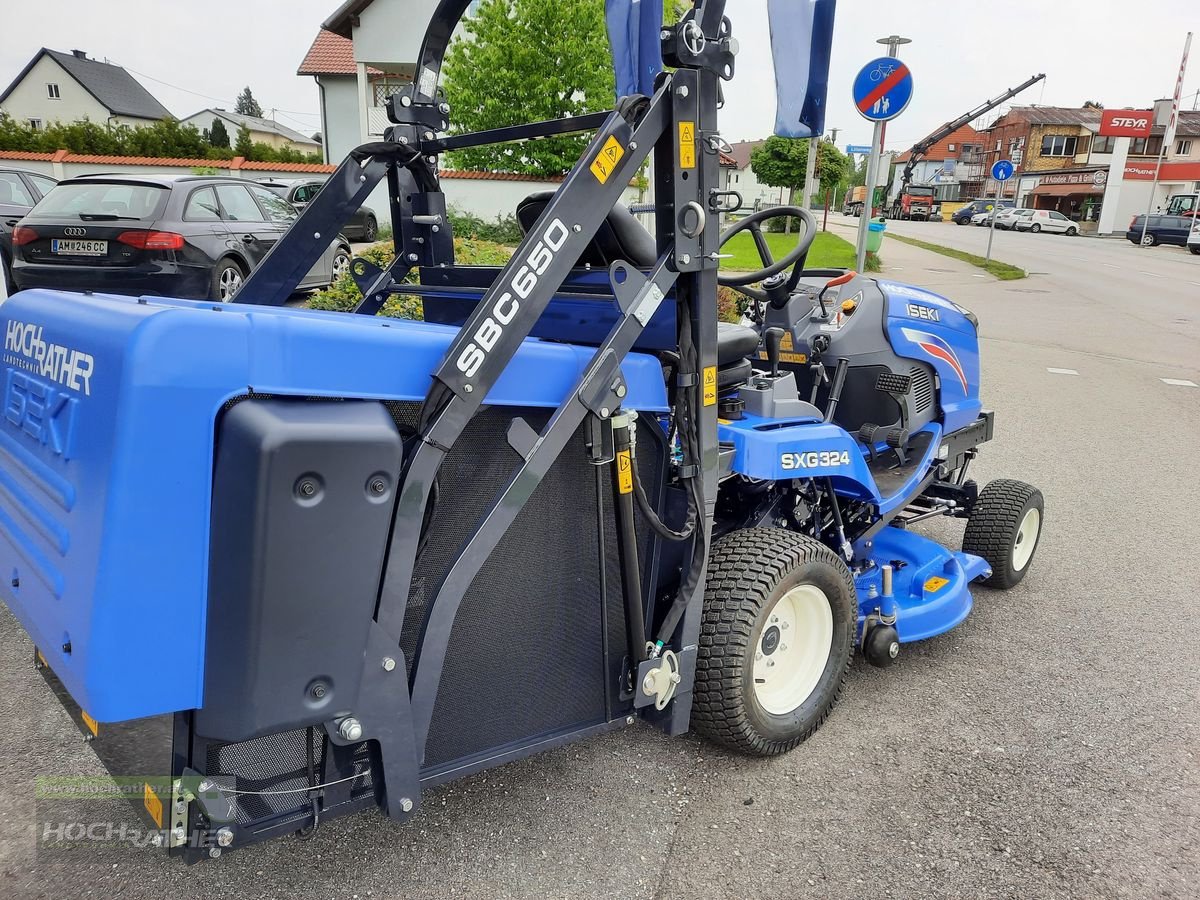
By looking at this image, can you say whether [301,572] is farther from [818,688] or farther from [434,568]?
[818,688]

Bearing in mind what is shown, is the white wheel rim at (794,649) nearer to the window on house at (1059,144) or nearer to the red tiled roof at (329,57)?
the red tiled roof at (329,57)

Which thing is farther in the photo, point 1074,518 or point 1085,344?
point 1085,344

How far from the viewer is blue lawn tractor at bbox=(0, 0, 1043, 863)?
4.96ft

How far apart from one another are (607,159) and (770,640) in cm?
154

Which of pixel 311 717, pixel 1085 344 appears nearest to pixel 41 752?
pixel 311 717

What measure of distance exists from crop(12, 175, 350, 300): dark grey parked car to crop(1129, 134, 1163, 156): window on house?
66768 mm

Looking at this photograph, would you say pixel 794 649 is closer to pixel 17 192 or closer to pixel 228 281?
pixel 228 281

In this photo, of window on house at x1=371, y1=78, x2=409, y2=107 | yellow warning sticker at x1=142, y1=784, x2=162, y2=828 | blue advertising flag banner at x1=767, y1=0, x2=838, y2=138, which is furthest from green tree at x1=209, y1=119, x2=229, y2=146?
yellow warning sticker at x1=142, y1=784, x2=162, y2=828

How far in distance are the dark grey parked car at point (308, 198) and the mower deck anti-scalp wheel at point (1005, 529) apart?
6.73 m

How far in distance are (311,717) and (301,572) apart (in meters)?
0.30

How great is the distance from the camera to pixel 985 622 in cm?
376

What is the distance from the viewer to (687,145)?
2.17m

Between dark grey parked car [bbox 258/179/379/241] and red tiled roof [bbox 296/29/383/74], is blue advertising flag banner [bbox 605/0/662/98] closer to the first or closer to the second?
dark grey parked car [bbox 258/179/379/241]

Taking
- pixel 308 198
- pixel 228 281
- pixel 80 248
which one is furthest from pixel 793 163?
pixel 80 248
